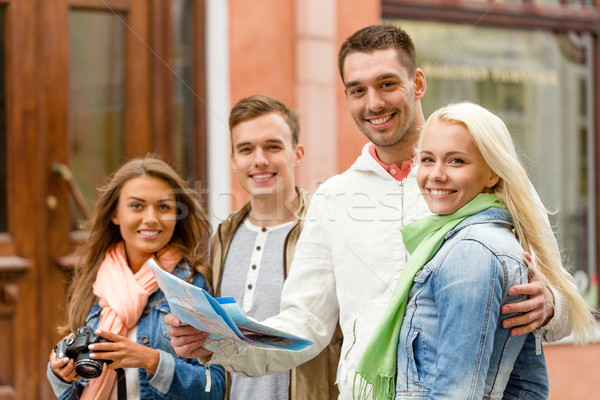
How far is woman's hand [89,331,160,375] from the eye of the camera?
94.3 inches

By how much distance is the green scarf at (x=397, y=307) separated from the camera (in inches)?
74.5

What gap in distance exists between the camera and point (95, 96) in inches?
187

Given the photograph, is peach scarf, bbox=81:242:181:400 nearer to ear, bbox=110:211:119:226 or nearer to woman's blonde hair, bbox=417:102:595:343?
ear, bbox=110:211:119:226

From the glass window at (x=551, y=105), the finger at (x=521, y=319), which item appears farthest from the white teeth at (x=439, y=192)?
the glass window at (x=551, y=105)

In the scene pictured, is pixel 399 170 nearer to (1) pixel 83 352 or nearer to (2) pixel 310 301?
(2) pixel 310 301

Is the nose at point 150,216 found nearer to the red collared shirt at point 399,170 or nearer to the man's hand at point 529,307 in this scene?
the red collared shirt at point 399,170

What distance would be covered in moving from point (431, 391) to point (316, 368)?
97cm

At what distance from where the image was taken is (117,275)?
274 centimetres

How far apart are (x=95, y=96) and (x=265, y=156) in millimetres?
2238

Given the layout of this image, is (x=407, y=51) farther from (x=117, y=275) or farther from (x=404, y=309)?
(x=117, y=275)

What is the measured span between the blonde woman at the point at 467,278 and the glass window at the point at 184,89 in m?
3.10

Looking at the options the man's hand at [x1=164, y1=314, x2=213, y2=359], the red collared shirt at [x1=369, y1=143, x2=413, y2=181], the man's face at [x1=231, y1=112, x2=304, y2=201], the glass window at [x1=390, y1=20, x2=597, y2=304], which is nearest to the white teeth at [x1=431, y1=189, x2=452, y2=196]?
the red collared shirt at [x1=369, y1=143, x2=413, y2=181]

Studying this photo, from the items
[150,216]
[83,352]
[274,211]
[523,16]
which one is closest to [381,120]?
[274,211]

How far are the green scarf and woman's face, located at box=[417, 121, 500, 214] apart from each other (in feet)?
0.10
